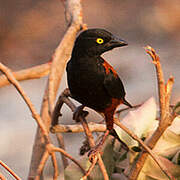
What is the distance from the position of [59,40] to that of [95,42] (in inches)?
174

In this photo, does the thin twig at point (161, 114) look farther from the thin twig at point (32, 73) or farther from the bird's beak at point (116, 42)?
the thin twig at point (32, 73)

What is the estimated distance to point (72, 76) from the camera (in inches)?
47.9

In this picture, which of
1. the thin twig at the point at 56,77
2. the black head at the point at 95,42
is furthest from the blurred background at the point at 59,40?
the black head at the point at 95,42

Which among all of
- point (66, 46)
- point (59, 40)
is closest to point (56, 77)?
point (66, 46)

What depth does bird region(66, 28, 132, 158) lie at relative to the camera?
3.92 ft

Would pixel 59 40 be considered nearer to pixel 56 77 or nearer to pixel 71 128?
pixel 56 77

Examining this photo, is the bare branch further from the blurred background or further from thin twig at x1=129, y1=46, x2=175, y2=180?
the blurred background

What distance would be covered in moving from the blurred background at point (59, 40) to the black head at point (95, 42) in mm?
2467

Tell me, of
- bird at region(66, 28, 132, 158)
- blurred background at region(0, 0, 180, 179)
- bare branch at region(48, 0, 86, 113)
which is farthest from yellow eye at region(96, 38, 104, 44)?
blurred background at region(0, 0, 180, 179)

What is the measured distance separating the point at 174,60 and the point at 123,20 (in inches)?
54.0

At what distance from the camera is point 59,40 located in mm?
5570

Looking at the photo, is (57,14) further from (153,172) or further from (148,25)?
(153,172)

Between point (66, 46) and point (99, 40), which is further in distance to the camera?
point (66, 46)

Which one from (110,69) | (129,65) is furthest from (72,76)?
(129,65)
